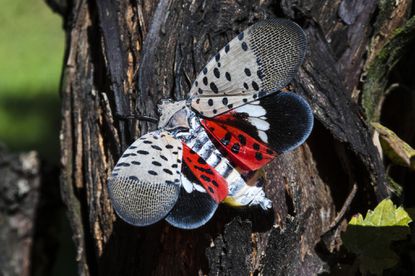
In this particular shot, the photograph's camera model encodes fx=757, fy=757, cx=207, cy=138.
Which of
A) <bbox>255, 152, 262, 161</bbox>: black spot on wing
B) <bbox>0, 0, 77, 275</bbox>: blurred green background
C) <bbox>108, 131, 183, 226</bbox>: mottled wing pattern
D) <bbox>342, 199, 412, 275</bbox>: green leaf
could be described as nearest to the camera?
<bbox>108, 131, 183, 226</bbox>: mottled wing pattern

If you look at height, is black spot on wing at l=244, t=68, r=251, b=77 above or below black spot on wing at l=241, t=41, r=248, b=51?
below

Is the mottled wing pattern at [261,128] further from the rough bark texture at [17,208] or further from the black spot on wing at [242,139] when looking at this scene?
the rough bark texture at [17,208]

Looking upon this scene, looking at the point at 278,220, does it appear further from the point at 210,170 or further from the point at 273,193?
the point at 210,170

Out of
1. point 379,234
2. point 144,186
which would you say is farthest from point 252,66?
point 379,234

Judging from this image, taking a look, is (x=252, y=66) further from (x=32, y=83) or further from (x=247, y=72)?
(x=32, y=83)

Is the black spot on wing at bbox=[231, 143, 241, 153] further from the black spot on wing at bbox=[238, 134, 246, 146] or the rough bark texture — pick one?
the rough bark texture

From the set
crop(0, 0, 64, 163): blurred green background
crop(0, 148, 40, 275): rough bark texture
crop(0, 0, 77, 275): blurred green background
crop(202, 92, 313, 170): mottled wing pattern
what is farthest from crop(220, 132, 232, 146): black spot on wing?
crop(0, 0, 64, 163): blurred green background

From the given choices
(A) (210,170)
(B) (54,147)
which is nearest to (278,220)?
(A) (210,170)
